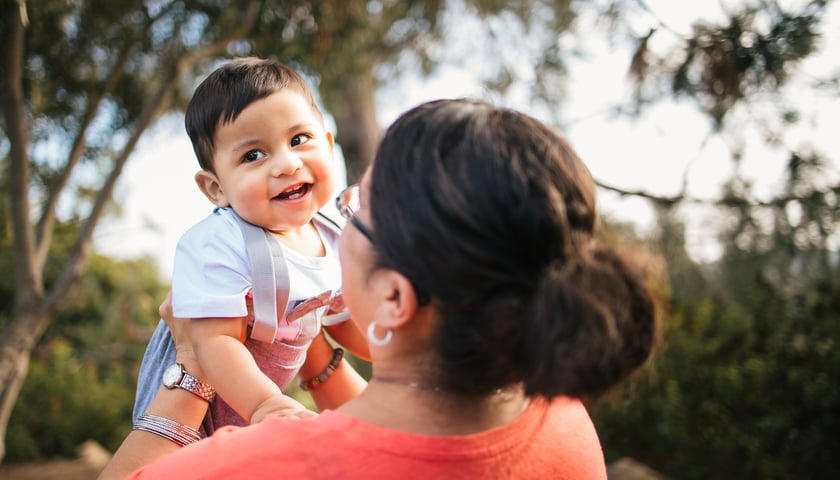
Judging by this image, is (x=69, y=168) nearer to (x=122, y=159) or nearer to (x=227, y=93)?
(x=122, y=159)

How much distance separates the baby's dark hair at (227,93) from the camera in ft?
5.03

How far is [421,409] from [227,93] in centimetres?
72

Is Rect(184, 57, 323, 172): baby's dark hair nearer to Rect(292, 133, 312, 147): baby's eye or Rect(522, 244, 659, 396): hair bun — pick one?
Rect(292, 133, 312, 147): baby's eye

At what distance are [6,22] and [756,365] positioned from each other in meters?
4.39

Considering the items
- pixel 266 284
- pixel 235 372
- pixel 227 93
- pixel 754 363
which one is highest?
pixel 227 93

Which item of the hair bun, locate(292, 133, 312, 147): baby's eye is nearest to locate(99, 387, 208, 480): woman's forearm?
locate(292, 133, 312, 147): baby's eye

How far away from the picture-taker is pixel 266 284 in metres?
1.51

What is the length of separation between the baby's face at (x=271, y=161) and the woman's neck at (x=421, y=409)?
0.47m

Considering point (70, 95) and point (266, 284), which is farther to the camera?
point (70, 95)

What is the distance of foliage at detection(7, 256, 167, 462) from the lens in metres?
7.26

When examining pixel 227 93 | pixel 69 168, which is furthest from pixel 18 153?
pixel 227 93

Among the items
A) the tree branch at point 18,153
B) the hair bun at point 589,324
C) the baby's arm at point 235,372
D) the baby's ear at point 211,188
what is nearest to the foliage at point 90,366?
the tree branch at point 18,153

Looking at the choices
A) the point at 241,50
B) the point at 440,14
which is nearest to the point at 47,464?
the point at 241,50

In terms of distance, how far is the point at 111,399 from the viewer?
760 cm
